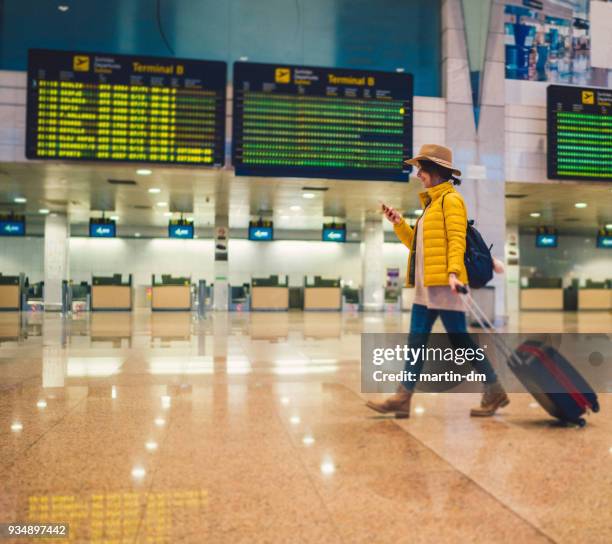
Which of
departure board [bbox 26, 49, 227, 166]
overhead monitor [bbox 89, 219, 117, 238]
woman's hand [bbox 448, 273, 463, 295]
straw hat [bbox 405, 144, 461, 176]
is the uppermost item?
departure board [bbox 26, 49, 227, 166]

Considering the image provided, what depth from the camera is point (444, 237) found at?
404cm

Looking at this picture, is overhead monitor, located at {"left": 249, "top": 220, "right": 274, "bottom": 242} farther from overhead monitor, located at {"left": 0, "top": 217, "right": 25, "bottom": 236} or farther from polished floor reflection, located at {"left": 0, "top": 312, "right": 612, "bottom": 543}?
polished floor reflection, located at {"left": 0, "top": 312, "right": 612, "bottom": 543}

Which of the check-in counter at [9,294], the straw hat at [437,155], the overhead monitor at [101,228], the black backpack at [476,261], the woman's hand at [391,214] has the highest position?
the overhead monitor at [101,228]

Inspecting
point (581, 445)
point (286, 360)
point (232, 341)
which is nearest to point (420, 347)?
point (581, 445)

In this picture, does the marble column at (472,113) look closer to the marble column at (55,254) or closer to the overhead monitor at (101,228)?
the overhead monitor at (101,228)

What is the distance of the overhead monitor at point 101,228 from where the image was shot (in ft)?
68.1

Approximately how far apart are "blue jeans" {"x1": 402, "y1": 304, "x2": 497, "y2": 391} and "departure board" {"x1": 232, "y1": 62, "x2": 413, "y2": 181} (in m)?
7.21

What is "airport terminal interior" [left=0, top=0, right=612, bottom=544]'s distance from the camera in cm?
255

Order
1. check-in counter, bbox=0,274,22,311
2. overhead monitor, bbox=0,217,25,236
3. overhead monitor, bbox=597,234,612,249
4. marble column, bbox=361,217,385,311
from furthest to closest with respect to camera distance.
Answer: overhead monitor, bbox=597,234,612,249 → marble column, bbox=361,217,385,311 → check-in counter, bbox=0,274,22,311 → overhead monitor, bbox=0,217,25,236

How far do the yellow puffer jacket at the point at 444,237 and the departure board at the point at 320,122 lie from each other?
23.2 ft

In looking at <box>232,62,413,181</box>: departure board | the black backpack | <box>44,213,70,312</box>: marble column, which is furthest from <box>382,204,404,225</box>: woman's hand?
<box>44,213,70,312</box>: marble column

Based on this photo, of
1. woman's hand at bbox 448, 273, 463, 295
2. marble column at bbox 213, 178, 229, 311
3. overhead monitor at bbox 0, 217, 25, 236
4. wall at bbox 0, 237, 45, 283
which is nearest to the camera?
woman's hand at bbox 448, 273, 463, 295

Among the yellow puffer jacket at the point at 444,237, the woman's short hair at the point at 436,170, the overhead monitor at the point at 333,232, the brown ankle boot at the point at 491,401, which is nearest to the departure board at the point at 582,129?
the woman's short hair at the point at 436,170

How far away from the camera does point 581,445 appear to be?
343cm
